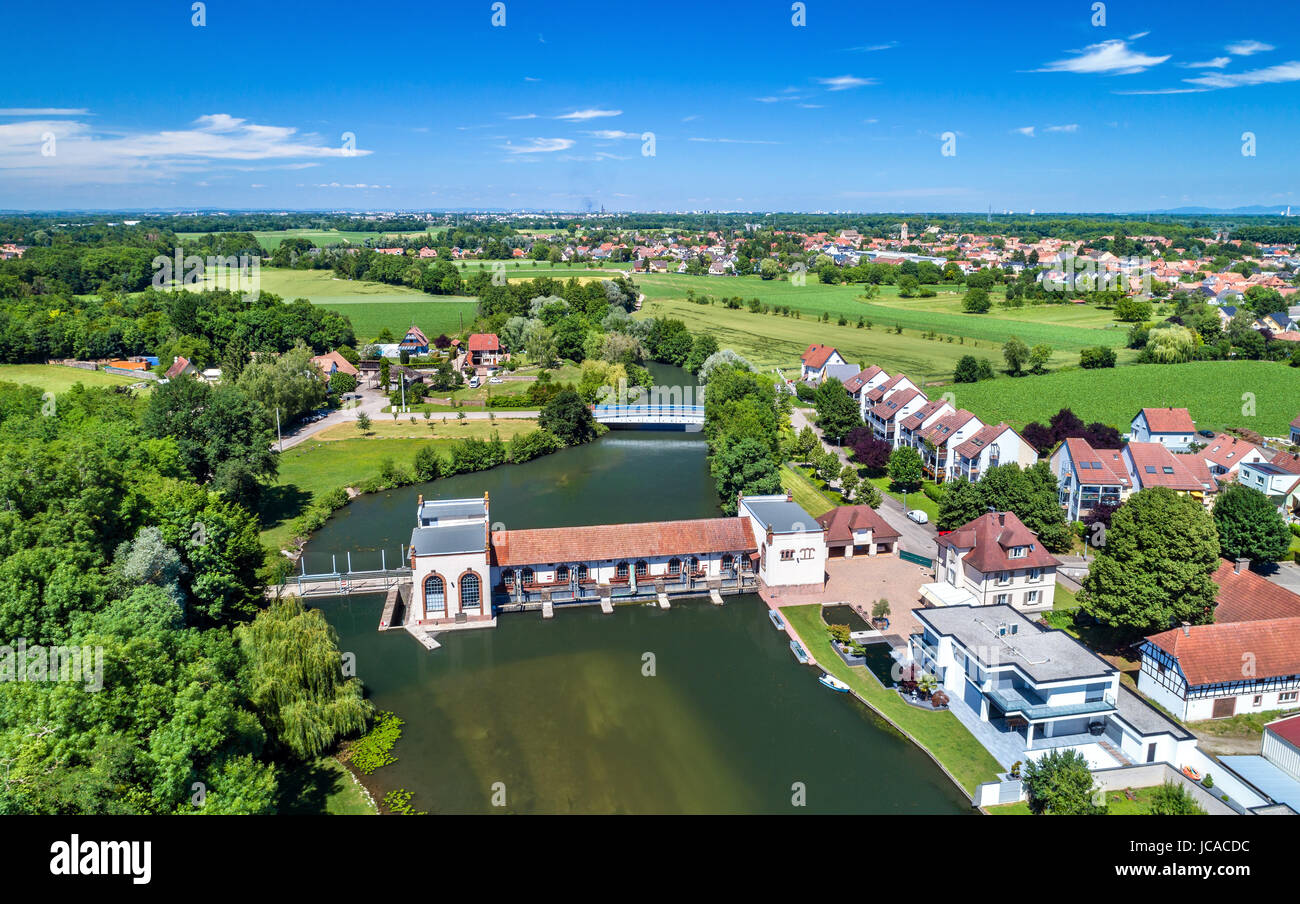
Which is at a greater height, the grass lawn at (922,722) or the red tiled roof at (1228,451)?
the red tiled roof at (1228,451)

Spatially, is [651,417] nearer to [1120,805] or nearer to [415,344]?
[415,344]

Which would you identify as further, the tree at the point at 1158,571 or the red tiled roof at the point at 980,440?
the red tiled roof at the point at 980,440

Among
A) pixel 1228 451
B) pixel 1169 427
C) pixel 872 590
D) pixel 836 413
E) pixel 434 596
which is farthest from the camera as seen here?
pixel 836 413

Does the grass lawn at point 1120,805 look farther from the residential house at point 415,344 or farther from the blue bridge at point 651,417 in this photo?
the residential house at point 415,344

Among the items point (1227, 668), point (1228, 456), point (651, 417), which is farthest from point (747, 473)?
point (1228, 456)

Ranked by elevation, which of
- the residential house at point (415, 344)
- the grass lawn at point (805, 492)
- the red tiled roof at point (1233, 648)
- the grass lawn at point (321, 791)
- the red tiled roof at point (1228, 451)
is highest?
the residential house at point (415, 344)

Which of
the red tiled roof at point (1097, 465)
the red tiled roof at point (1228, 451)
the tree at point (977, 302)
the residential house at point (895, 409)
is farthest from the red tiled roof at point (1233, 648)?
the tree at point (977, 302)

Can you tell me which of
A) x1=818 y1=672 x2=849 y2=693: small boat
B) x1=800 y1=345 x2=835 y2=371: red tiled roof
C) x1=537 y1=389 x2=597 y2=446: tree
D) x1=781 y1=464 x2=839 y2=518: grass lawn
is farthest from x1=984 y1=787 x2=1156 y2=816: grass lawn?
x1=800 y1=345 x2=835 y2=371: red tiled roof

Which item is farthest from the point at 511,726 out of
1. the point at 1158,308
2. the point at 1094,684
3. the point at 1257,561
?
the point at 1158,308
